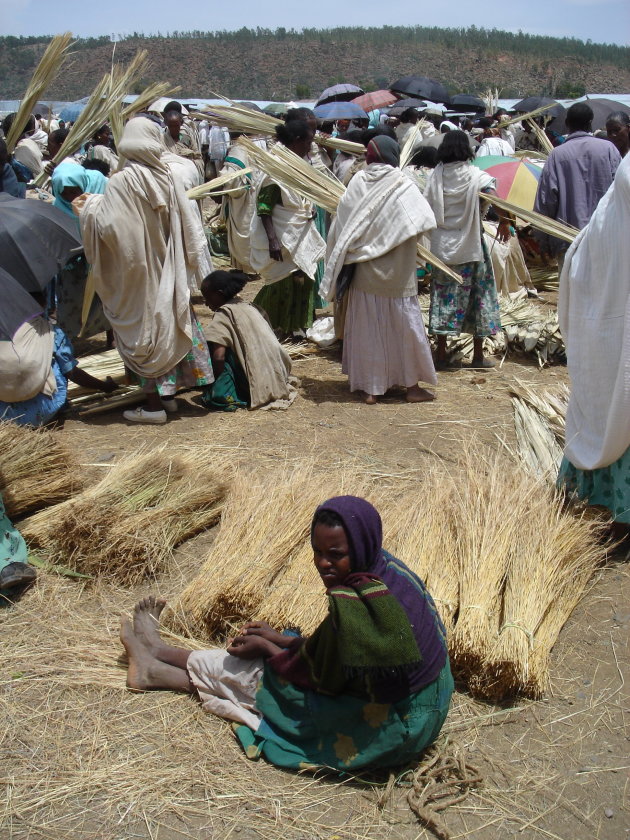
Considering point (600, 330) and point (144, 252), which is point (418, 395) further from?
point (600, 330)

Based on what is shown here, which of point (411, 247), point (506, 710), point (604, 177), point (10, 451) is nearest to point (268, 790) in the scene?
point (506, 710)

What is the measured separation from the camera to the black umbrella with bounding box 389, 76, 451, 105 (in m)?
17.6

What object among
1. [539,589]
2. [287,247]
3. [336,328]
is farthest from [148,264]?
[539,589]

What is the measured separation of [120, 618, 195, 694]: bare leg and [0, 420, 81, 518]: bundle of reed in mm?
1204

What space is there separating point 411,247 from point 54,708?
12.3ft

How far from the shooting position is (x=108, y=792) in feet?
7.70

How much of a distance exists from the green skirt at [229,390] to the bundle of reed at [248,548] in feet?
5.52

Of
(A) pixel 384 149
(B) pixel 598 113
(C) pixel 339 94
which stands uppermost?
(C) pixel 339 94

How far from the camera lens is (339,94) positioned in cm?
1777

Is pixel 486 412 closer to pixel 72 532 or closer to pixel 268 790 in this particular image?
pixel 72 532

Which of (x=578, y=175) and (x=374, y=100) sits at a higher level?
(x=374, y=100)

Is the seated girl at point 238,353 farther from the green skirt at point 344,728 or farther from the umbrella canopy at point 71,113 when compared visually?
the umbrella canopy at point 71,113

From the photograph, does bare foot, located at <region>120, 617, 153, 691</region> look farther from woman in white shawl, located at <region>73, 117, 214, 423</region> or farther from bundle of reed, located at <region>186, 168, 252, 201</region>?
bundle of reed, located at <region>186, 168, 252, 201</region>

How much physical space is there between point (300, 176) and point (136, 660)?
4.30 metres
